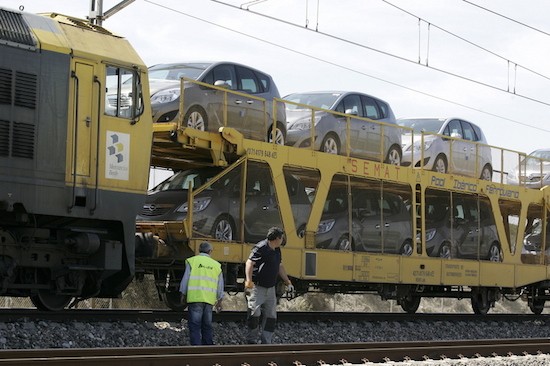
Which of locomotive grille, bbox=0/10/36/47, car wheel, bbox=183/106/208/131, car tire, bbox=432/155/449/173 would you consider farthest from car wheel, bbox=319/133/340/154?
locomotive grille, bbox=0/10/36/47

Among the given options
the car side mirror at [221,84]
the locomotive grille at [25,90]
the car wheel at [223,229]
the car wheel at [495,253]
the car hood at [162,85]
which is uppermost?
the car side mirror at [221,84]

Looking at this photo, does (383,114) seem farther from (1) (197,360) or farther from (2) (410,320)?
(1) (197,360)

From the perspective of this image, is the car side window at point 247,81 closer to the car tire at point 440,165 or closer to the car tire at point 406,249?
the car tire at point 406,249

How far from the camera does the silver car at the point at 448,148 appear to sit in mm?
23062

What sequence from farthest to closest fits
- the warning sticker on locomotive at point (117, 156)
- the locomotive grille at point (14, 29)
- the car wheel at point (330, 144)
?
the car wheel at point (330, 144) → the warning sticker on locomotive at point (117, 156) → the locomotive grille at point (14, 29)

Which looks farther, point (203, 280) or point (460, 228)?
point (460, 228)

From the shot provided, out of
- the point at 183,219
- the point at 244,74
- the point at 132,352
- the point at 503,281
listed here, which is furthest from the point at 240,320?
the point at 503,281

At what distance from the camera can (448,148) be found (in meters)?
23.6

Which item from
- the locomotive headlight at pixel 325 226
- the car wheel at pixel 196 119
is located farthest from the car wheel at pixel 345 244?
A: the car wheel at pixel 196 119

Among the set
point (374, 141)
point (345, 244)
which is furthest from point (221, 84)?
point (374, 141)

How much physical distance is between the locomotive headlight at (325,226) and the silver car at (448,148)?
3.22m

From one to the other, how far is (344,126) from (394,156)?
1.91 metres

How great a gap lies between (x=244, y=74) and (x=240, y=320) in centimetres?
466

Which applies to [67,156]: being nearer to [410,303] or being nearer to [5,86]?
[5,86]
